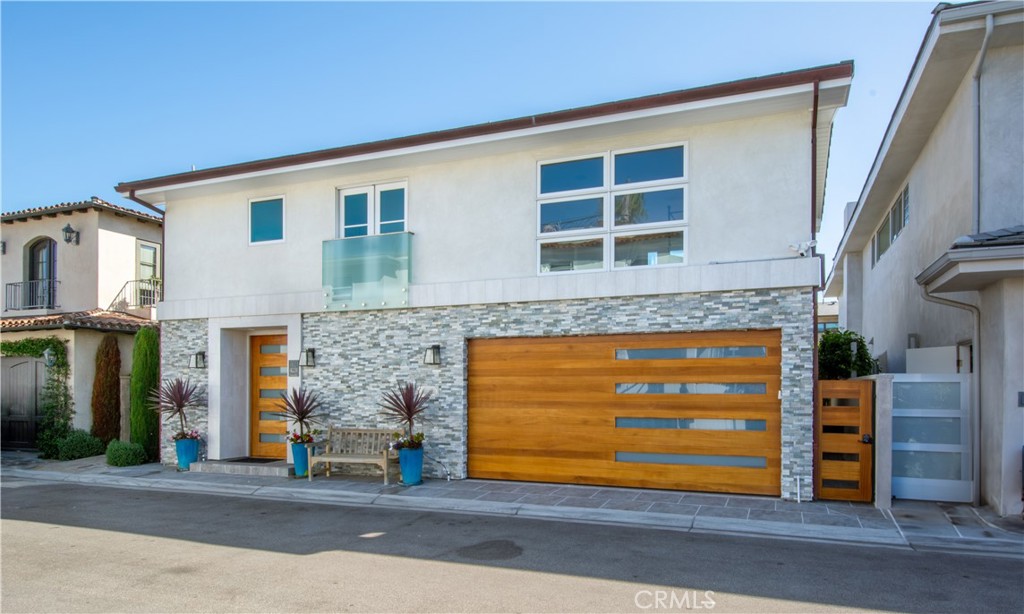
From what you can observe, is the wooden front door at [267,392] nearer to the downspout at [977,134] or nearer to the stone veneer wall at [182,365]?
the stone veneer wall at [182,365]

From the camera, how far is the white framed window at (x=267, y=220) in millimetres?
13383

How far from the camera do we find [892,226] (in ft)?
52.6

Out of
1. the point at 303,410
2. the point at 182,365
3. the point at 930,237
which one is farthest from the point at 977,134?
the point at 182,365

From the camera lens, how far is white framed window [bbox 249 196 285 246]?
13.4 m

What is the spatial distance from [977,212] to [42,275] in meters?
22.3

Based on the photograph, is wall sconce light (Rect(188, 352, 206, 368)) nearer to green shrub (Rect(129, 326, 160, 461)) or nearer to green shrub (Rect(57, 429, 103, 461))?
green shrub (Rect(129, 326, 160, 461))

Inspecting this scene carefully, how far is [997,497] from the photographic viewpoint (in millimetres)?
8367

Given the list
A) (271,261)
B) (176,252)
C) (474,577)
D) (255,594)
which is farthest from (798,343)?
(176,252)

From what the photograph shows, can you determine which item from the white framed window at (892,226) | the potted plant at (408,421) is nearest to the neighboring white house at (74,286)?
the potted plant at (408,421)

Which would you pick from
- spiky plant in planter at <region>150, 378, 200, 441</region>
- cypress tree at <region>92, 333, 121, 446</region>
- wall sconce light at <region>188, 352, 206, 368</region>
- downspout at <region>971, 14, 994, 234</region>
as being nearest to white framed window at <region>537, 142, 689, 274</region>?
downspout at <region>971, 14, 994, 234</region>

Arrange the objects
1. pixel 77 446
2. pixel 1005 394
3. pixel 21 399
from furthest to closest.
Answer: pixel 21 399, pixel 77 446, pixel 1005 394

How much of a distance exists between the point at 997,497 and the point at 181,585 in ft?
30.1

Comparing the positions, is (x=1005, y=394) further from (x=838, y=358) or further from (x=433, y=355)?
(x=433, y=355)

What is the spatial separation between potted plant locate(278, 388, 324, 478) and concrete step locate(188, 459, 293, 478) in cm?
29
